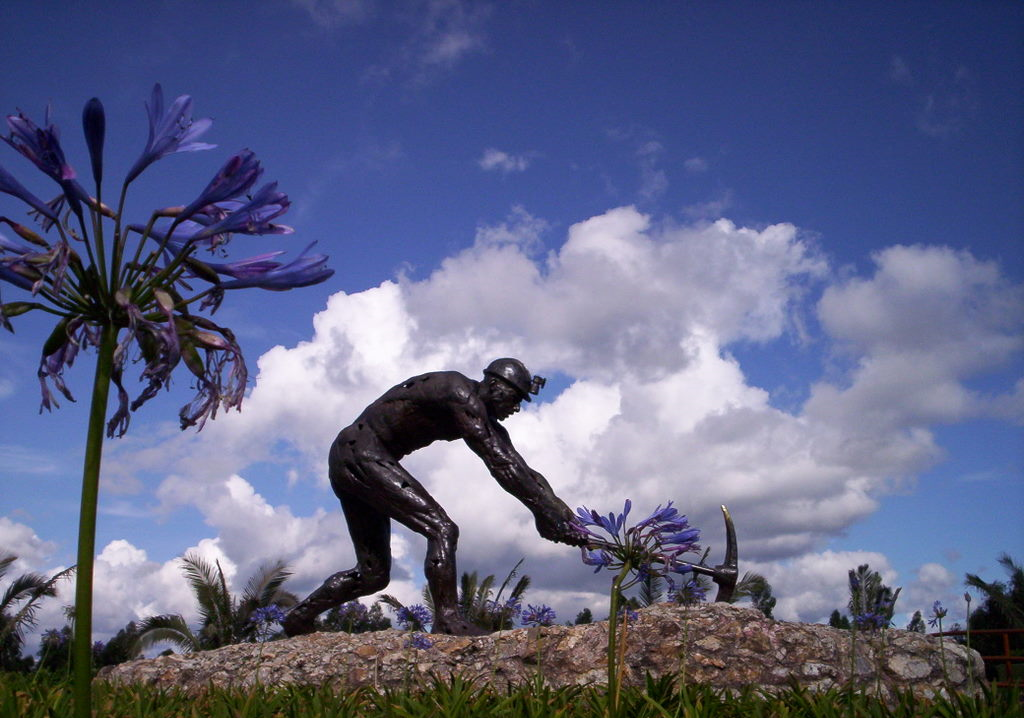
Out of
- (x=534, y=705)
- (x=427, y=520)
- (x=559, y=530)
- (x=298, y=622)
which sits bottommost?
(x=534, y=705)

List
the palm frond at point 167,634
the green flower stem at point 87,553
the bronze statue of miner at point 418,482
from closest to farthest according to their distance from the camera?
the green flower stem at point 87,553
the bronze statue of miner at point 418,482
the palm frond at point 167,634

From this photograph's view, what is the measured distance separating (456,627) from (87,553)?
386 centimetres

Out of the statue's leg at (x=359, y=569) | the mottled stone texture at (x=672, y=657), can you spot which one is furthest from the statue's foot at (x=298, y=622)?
the mottled stone texture at (x=672, y=657)

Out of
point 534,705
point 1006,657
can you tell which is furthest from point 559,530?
point 1006,657

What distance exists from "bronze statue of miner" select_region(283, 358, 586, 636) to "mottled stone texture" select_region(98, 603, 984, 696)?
0.69 meters

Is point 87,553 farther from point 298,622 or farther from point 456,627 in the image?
point 298,622

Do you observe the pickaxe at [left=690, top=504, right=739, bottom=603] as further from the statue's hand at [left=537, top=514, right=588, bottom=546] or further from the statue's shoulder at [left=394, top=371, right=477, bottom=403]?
the statue's shoulder at [left=394, top=371, right=477, bottom=403]

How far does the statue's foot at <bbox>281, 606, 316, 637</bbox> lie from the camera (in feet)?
21.5

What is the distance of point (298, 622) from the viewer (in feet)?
21.5

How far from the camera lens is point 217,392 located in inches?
83.9

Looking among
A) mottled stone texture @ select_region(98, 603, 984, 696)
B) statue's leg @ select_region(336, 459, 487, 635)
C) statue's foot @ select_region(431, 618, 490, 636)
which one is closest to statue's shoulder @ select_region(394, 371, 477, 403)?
statue's leg @ select_region(336, 459, 487, 635)

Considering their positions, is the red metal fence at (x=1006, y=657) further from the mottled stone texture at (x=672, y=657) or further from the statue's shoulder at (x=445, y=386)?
the statue's shoulder at (x=445, y=386)

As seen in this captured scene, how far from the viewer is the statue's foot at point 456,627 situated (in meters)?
5.42

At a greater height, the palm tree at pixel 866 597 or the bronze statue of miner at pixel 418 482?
the bronze statue of miner at pixel 418 482
